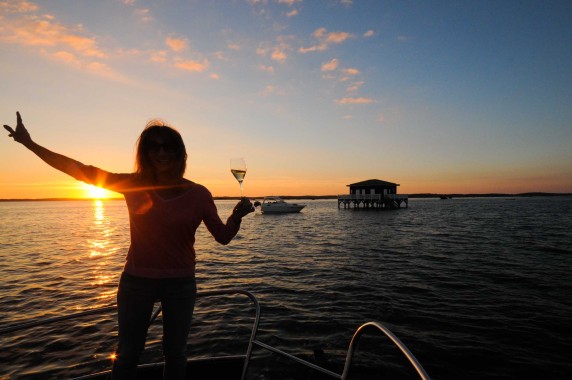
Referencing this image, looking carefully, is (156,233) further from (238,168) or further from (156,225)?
(238,168)

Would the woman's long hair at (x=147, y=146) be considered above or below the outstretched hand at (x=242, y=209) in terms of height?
above

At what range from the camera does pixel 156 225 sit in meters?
2.25

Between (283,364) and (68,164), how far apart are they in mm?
5927

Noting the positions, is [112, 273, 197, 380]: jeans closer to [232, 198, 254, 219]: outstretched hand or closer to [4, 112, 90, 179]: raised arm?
[232, 198, 254, 219]: outstretched hand

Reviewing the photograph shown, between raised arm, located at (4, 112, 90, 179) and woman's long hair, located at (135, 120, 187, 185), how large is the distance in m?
0.37

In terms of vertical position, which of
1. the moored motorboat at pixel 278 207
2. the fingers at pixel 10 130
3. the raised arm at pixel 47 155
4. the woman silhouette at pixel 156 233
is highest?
the fingers at pixel 10 130

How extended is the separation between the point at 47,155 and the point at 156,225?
80cm

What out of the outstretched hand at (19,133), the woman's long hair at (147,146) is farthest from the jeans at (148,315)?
the outstretched hand at (19,133)

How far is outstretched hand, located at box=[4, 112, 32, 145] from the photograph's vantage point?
210 centimetres

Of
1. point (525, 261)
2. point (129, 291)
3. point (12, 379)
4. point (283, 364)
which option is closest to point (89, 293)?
point (12, 379)

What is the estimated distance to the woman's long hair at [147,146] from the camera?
242cm

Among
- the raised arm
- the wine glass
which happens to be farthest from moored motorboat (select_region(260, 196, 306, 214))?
the raised arm

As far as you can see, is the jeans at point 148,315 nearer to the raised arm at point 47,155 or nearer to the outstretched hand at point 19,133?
the raised arm at point 47,155

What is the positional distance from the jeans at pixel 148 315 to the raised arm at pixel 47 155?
764mm
